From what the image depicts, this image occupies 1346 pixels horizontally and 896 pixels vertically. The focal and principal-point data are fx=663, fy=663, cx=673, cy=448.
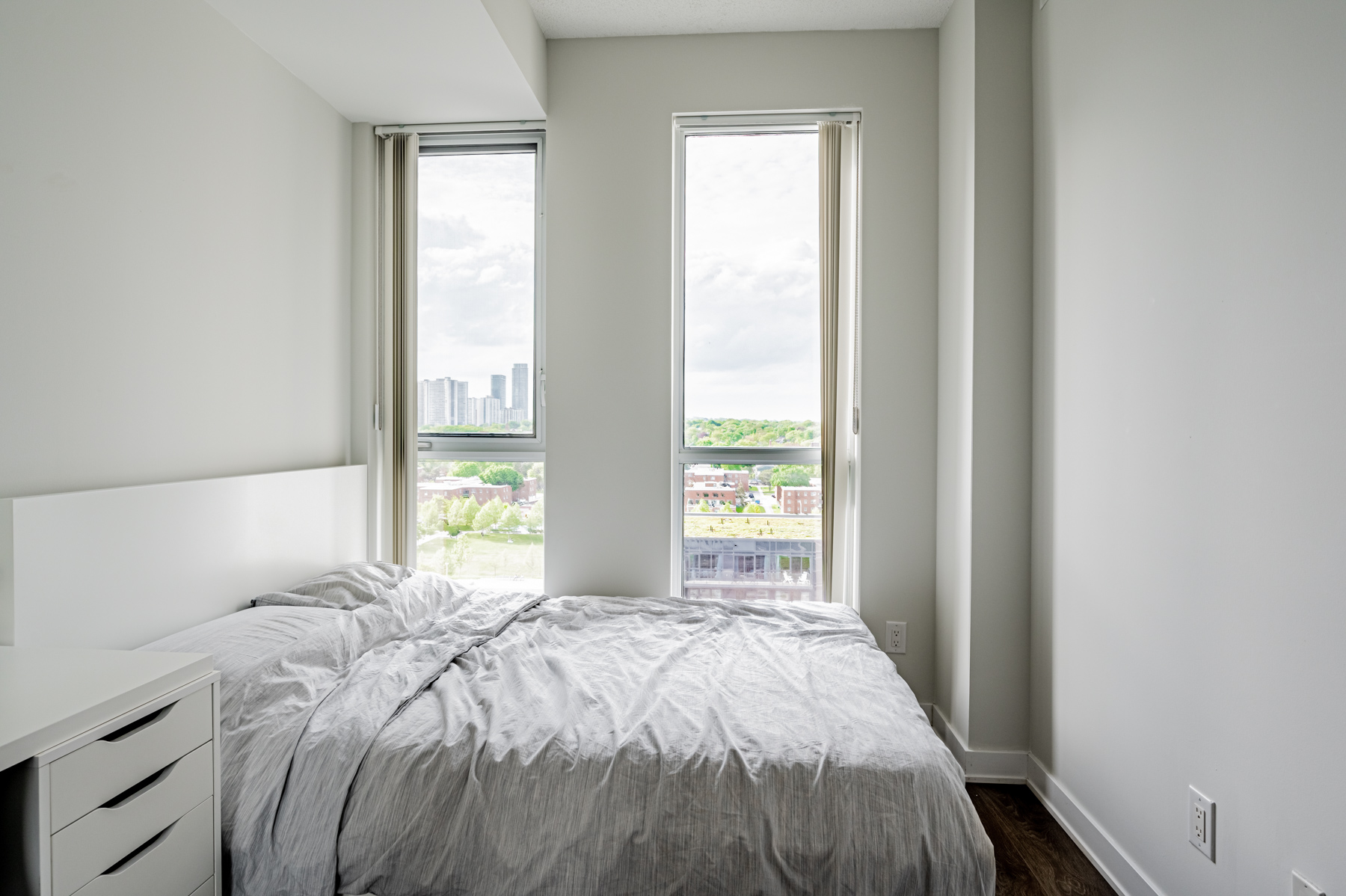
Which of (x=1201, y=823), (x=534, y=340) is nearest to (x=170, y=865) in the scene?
(x=1201, y=823)

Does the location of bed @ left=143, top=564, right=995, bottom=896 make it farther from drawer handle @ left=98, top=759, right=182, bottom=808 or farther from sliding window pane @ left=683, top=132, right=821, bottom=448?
sliding window pane @ left=683, top=132, right=821, bottom=448

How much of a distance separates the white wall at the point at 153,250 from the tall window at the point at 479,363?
0.48 meters

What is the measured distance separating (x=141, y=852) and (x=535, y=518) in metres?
1.96

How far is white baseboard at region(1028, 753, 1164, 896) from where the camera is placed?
1.68 metres

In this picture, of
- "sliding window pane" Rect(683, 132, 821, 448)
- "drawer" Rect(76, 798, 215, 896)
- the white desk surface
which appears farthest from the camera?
"sliding window pane" Rect(683, 132, 821, 448)

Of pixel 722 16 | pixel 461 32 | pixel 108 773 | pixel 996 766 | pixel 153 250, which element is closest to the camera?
pixel 108 773

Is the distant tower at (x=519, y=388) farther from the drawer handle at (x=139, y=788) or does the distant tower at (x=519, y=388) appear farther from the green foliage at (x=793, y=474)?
the drawer handle at (x=139, y=788)

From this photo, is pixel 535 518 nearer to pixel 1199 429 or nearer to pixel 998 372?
pixel 998 372

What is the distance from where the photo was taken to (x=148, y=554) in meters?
1.77

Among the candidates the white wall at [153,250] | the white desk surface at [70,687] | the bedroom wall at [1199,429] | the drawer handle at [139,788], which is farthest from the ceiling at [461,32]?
the drawer handle at [139,788]

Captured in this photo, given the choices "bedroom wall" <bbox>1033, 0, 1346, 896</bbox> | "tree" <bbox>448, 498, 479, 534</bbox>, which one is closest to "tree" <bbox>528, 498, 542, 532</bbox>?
"tree" <bbox>448, 498, 479, 534</bbox>

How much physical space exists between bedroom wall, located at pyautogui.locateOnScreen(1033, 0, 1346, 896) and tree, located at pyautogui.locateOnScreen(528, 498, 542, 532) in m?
2.02

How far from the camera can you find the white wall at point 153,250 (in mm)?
1555

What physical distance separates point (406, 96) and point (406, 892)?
2745mm
